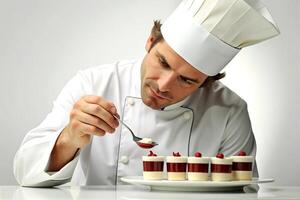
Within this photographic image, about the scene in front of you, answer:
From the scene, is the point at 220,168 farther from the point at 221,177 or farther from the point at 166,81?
the point at 166,81

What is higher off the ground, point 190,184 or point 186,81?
point 186,81

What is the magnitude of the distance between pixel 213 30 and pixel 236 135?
411 mm

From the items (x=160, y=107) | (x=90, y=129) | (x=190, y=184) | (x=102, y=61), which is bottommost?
(x=190, y=184)

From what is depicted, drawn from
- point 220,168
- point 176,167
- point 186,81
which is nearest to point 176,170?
point 176,167

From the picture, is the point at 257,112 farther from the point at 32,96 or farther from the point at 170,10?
the point at 32,96

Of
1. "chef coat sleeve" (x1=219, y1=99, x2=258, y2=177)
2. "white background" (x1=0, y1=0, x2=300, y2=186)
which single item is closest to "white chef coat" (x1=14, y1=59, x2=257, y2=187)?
"chef coat sleeve" (x1=219, y1=99, x2=258, y2=177)

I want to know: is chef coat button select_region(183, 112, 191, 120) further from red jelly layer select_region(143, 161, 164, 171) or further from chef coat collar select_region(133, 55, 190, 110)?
red jelly layer select_region(143, 161, 164, 171)

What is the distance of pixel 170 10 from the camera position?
99.2 inches

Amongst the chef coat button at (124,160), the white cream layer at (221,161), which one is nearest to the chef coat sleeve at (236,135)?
the chef coat button at (124,160)

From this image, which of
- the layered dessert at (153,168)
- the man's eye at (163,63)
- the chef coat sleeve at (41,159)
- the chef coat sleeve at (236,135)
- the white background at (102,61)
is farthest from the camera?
the white background at (102,61)

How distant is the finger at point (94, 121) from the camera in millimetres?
1414

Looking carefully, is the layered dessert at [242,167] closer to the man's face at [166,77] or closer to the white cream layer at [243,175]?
the white cream layer at [243,175]

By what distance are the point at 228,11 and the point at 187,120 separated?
0.39 meters

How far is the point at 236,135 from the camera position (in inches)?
74.4
